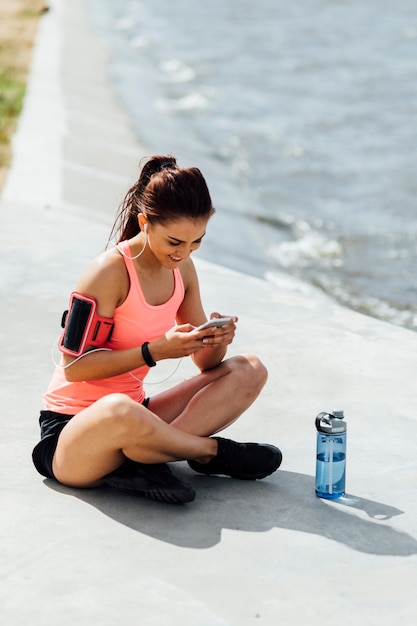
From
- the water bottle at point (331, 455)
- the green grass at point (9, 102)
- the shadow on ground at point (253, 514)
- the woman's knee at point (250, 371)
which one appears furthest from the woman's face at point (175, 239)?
the green grass at point (9, 102)

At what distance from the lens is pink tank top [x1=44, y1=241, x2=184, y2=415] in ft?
14.4

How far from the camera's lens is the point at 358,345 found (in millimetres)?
6363

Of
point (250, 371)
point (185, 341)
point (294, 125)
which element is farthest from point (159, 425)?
point (294, 125)

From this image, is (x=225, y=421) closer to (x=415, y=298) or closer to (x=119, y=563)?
(x=119, y=563)

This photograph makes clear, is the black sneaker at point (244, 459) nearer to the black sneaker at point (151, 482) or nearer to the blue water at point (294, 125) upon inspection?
the black sneaker at point (151, 482)

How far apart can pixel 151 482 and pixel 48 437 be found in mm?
452

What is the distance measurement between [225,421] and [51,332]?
7.28ft

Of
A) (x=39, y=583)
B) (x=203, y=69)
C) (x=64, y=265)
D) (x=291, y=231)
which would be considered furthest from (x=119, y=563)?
Result: (x=203, y=69)

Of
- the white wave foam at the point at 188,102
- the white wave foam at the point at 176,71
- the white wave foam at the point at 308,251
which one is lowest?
the white wave foam at the point at 176,71

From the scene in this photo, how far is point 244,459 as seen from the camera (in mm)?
4551

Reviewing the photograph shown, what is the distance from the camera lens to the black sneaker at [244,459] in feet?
14.9

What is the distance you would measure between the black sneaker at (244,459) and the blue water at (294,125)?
195 inches

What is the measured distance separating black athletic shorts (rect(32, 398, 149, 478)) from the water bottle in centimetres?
96

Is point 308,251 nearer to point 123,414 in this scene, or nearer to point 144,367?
point 144,367
